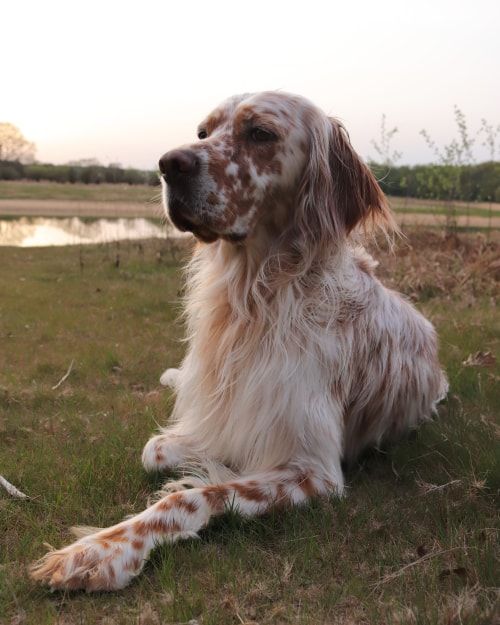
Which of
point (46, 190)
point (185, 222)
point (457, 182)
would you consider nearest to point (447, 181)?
point (457, 182)

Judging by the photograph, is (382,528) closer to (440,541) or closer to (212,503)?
(440,541)

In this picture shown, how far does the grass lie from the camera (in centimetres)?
213

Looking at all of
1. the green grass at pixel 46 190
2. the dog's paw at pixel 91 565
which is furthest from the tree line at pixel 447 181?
the green grass at pixel 46 190

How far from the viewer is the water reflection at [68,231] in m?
15.5

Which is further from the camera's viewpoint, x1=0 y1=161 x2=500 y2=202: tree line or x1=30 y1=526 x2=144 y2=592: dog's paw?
x1=0 y1=161 x2=500 y2=202: tree line

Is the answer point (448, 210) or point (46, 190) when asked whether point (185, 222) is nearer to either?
point (448, 210)

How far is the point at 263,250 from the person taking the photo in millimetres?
3230

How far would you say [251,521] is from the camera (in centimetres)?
268

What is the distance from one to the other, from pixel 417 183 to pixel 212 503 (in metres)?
11.2

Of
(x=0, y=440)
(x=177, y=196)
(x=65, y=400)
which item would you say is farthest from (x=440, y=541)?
(x=65, y=400)

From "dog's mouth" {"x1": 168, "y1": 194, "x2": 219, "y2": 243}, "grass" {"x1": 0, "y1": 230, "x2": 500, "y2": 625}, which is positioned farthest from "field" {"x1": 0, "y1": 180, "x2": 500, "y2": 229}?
"grass" {"x1": 0, "y1": 230, "x2": 500, "y2": 625}

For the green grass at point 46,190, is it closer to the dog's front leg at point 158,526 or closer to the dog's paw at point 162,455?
the dog's paw at point 162,455

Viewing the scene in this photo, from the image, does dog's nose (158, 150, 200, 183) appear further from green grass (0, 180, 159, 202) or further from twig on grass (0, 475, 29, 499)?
green grass (0, 180, 159, 202)

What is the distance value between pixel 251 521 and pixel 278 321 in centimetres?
96
